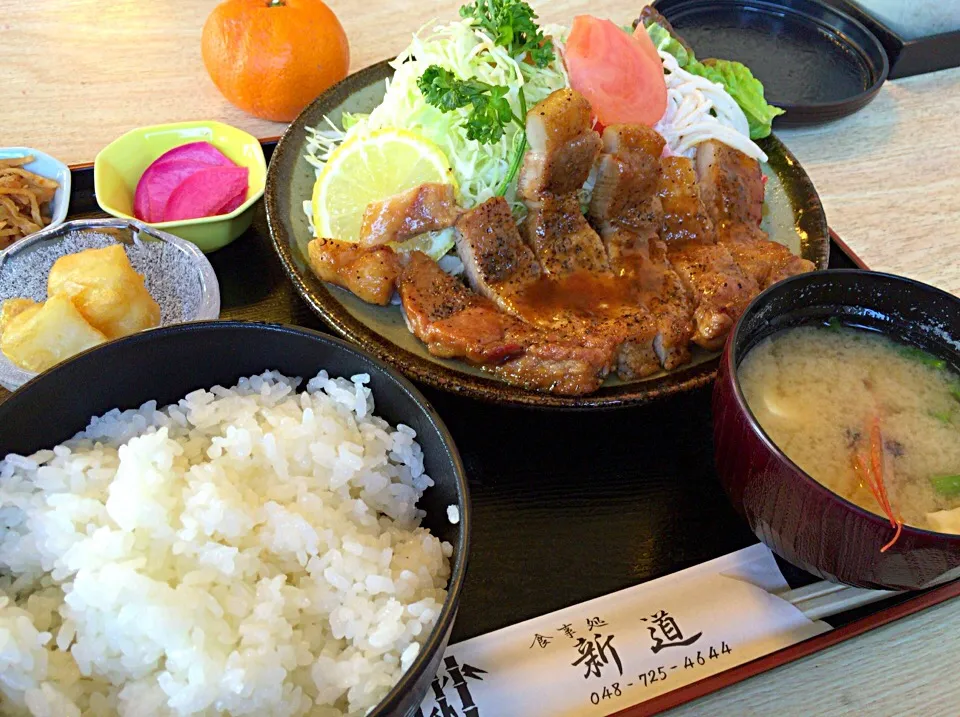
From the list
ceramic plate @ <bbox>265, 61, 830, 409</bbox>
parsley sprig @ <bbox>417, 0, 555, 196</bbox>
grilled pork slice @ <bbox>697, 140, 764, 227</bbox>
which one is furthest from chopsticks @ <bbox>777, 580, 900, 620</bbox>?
parsley sprig @ <bbox>417, 0, 555, 196</bbox>

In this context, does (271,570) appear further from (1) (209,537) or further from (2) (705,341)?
(2) (705,341)

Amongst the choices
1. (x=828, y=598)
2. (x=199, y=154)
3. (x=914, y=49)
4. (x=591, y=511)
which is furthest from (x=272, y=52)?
(x=914, y=49)

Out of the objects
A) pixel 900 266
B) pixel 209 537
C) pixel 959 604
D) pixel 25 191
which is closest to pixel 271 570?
pixel 209 537

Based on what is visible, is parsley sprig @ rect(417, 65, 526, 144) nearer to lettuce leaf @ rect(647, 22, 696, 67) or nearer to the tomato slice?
the tomato slice

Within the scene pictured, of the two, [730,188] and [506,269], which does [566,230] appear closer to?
[506,269]

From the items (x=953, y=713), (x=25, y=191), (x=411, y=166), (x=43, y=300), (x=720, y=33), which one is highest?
(x=720, y=33)

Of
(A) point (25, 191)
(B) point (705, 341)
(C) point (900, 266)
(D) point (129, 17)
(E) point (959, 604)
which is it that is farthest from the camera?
(D) point (129, 17)

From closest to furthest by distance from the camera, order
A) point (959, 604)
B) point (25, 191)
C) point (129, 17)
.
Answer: point (959, 604) → point (25, 191) → point (129, 17)
